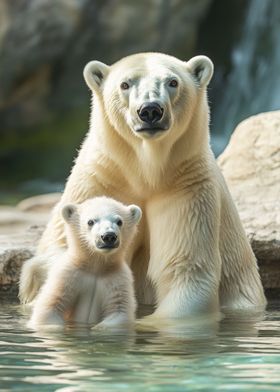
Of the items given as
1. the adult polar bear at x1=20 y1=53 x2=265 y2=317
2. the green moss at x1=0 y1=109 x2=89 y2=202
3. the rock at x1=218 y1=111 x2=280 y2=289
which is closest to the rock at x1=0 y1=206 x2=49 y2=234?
the rock at x1=218 y1=111 x2=280 y2=289

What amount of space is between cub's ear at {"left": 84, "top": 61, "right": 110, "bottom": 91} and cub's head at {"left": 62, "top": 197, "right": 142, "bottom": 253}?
2.42 feet

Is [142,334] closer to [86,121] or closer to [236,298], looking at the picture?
[236,298]

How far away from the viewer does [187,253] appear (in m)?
5.64

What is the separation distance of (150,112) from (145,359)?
150 centimetres

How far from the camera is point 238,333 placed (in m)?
5.01

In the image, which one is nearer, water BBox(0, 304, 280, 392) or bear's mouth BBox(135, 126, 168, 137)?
water BBox(0, 304, 280, 392)

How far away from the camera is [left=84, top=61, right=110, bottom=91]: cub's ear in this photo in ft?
18.8

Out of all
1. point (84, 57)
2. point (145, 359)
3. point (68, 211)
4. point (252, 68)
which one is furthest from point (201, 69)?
point (252, 68)

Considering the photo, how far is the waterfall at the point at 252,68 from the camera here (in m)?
17.0

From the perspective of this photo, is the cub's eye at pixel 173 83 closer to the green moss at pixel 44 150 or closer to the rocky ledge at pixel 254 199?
the rocky ledge at pixel 254 199

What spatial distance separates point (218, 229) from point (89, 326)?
1.05m

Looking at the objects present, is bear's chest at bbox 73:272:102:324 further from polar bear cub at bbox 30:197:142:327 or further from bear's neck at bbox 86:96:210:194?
bear's neck at bbox 86:96:210:194

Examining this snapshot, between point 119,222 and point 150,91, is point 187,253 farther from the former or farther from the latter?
point 150,91

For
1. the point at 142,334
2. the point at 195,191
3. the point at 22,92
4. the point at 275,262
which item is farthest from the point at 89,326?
the point at 22,92
